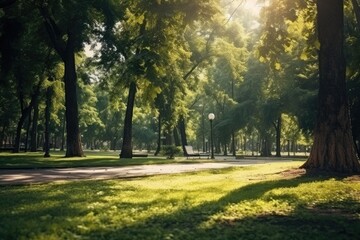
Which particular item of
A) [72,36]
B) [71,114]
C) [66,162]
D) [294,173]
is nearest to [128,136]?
[71,114]

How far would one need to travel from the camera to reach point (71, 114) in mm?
31266

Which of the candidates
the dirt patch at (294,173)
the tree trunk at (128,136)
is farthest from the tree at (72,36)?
the dirt patch at (294,173)

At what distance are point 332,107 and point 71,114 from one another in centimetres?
2043

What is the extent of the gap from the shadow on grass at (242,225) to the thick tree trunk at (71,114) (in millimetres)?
23055

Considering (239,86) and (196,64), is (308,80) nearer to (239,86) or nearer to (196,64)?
(196,64)

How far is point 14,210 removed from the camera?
8.38 metres

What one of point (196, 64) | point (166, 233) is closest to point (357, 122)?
point (196, 64)

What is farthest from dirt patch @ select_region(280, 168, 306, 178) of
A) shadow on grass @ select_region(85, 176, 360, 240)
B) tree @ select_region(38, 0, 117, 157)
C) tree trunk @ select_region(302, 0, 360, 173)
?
tree @ select_region(38, 0, 117, 157)

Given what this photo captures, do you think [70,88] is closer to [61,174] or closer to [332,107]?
[61,174]

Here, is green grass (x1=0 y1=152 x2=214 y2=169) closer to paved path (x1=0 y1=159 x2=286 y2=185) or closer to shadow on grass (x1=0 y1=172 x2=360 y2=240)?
paved path (x1=0 y1=159 x2=286 y2=185)

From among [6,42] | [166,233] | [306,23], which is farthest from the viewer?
[6,42]

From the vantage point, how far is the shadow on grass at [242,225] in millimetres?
6609

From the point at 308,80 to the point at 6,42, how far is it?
1008 inches

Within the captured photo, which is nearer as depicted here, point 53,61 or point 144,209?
point 144,209
